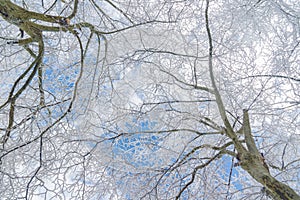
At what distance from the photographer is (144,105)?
3936 mm

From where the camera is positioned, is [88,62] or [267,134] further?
[88,62]

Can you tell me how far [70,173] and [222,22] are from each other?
8.48 ft

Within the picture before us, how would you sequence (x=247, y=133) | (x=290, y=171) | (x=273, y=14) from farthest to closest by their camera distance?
1. (x=273, y=14)
2. (x=290, y=171)
3. (x=247, y=133)

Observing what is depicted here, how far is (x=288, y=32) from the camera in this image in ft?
12.9

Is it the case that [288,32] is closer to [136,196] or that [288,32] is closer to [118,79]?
[118,79]

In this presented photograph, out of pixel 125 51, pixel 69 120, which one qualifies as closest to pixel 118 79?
pixel 125 51

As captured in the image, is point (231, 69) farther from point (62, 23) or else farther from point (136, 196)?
point (62, 23)

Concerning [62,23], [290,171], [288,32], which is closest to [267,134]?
[290,171]

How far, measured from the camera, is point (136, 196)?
10.8 feet

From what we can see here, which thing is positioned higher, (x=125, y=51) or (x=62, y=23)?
(x=125, y=51)

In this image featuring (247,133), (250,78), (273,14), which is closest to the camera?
(247,133)

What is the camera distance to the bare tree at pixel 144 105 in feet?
9.64

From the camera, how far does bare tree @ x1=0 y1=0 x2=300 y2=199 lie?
116 inches

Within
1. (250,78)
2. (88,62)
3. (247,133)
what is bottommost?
(247,133)
